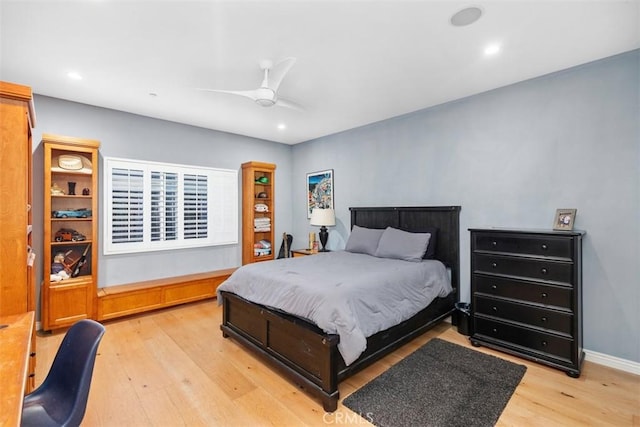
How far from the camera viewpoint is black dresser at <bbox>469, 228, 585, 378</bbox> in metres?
2.54

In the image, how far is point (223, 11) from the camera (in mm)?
2035

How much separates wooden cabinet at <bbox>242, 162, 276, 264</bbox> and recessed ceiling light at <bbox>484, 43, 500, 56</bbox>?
12.0ft

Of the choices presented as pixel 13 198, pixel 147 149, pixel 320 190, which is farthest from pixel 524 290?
pixel 147 149

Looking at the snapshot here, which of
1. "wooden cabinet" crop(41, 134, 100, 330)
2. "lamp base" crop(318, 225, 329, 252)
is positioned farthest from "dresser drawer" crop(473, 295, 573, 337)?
"wooden cabinet" crop(41, 134, 100, 330)

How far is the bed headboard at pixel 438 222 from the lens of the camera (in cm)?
367

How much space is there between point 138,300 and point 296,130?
3.40m

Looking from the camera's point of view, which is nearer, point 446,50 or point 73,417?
point 73,417

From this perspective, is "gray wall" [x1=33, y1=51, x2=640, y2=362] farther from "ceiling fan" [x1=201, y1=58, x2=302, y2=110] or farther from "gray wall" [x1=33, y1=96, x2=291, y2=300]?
"ceiling fan" [x1=201, y1=58, x2=302, y2=110]

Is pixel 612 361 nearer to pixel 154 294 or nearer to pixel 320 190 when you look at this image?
pixel 320 190

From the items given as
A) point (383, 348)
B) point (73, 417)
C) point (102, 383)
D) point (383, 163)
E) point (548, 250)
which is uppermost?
point (383, 163)

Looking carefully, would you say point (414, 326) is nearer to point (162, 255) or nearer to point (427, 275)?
point (427, 275)

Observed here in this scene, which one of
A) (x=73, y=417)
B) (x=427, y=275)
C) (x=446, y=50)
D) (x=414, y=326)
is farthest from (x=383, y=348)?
(x=446, y=50)

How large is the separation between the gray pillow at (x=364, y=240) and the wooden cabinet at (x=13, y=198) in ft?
11.0

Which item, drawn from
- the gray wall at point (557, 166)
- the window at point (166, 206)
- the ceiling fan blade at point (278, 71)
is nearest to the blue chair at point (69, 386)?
the ceiling fan blade at point (278, 71)
